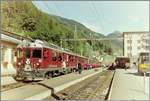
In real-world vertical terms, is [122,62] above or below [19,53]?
above

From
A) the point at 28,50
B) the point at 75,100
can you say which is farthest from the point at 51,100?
the point at 28,50

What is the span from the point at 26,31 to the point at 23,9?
164 inches

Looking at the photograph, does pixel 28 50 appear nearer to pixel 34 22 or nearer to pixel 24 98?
pixel 24 98

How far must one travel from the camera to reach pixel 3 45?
30.7 meters

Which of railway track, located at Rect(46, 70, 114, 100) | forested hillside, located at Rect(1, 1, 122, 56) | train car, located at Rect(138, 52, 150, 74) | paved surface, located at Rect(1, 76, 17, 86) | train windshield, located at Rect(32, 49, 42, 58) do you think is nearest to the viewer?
railway track, located at Rect(46, 70, 114, 100)

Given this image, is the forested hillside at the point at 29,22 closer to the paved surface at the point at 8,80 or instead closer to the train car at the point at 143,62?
the train car at the point at 143,62

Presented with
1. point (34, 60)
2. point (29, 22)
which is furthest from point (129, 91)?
point (29, 22)

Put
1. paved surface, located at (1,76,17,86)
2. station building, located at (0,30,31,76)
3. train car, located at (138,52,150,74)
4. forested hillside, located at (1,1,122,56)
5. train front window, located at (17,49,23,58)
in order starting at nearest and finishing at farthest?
paved surface, located at (1,76,17,86), train front window, located at (17,49,23,58), station building, located at (0,30,31,76), train car, located at (138,52,150,74), forested hillside, located at (1,1,122,56)

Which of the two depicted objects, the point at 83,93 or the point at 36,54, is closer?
the point at 83,93

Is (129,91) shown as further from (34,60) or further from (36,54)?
(36,54)


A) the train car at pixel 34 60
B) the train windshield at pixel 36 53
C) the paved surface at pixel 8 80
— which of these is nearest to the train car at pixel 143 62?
the train car at pixel 34 60

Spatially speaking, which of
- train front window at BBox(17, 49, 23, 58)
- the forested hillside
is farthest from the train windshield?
the forested hillside

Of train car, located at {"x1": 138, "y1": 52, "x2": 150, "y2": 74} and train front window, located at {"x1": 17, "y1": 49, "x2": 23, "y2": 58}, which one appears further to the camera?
train car, located at {"x1": 138, "y1": 52, "x2": 150, "y2": 74}

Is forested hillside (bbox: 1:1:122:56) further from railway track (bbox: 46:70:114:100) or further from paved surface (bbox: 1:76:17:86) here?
railway track (bbox: 46:70:114:100)
